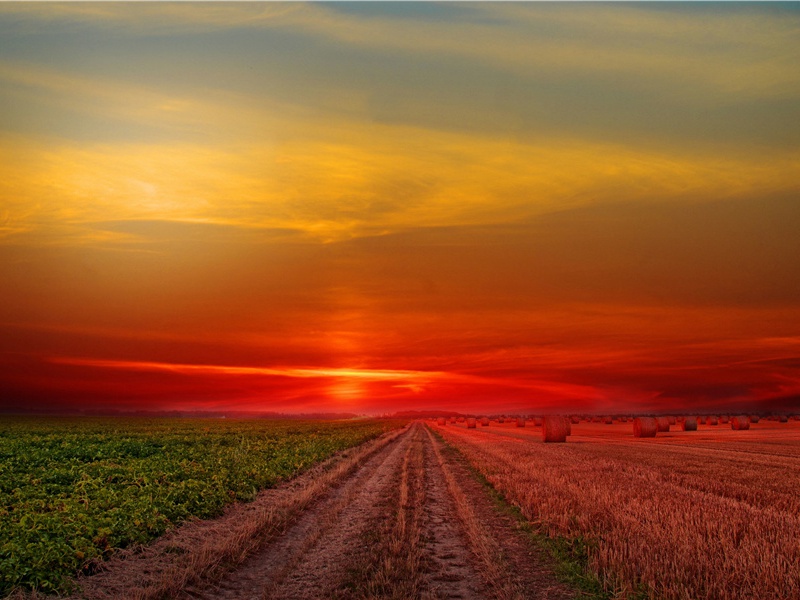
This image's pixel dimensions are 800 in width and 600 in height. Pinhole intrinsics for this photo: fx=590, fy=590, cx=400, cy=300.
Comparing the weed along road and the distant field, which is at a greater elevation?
the distant field

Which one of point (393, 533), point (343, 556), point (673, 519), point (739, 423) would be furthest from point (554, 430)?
point (343, 556)

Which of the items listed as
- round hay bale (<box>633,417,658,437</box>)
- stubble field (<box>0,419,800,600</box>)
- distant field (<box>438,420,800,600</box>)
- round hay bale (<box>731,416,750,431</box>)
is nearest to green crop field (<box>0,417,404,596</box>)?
stubble field (<box>0,419,800,600</box>)

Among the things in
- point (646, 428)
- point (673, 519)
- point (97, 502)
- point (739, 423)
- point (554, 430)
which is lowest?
point (739, 423)

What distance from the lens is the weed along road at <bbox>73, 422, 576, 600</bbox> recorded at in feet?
31.5

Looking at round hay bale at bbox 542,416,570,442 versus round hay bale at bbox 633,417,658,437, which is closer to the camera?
round hay bale at bbox 542,416,570,442

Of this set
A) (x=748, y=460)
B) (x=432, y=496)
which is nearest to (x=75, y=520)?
(x=432, y=496)

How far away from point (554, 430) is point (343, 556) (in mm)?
36443

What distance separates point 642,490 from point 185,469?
15.2 meters

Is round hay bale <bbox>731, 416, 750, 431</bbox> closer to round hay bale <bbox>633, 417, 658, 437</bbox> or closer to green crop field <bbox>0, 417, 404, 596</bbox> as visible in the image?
round hay bale <bbox>633, 417, 658, 437</bbox>

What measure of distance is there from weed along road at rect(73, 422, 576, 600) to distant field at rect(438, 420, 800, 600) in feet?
3.71

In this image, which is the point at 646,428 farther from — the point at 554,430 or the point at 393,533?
the point at 393,533

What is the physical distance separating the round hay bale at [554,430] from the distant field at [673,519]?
19.6 m

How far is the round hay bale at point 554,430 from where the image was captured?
45188 mm

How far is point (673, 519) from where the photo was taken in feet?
41.6
